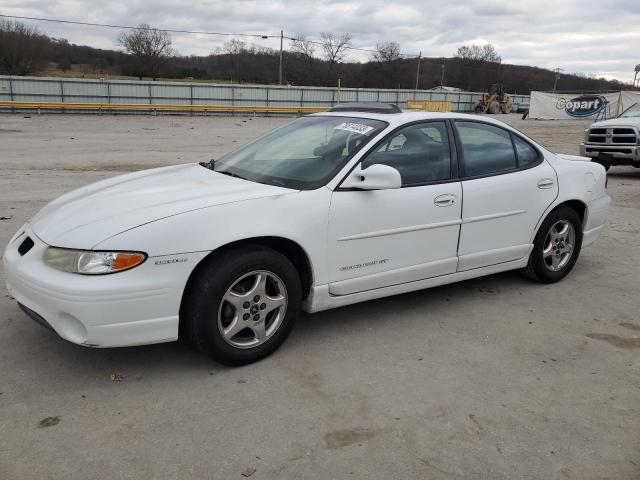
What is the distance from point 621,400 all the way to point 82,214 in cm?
335

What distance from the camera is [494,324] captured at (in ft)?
14.1

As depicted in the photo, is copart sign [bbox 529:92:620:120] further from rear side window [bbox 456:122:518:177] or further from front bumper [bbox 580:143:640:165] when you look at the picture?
rear side window [bbox 456:122:518:177]

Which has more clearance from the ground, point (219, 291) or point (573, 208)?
point (573, 208)

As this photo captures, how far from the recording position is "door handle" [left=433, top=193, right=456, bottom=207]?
13.7ft

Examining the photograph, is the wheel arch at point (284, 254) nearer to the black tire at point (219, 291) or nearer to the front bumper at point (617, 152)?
the black tire at point (219, 291)

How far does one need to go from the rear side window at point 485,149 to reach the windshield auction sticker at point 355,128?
2.70 feet

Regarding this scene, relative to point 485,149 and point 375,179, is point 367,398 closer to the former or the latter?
point 375,179

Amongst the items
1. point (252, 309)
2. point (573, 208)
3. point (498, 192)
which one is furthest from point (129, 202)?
point (573, 208)

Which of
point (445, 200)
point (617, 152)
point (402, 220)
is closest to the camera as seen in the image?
point (402, 220)

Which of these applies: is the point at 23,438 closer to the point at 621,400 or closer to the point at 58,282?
the point at 58,282

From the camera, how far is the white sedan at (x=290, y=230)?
3104 millimetres

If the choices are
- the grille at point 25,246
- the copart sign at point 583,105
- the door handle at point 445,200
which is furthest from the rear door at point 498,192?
the copart sign at point 583,105

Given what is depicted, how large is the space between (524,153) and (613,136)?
29.4ft

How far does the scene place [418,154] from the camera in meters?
4.25
